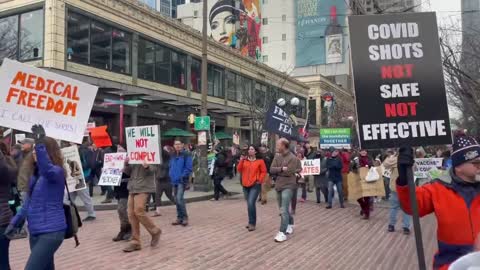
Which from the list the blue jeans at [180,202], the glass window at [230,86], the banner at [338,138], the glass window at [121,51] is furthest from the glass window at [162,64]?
the blue jeans at [180,202]

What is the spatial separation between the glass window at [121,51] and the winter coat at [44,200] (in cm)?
1975

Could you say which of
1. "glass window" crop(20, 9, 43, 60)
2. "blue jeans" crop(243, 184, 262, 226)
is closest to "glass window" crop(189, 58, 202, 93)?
"glass window" crop(20, 9, 43, 60)

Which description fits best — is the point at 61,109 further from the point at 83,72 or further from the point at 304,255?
the point at 83,72

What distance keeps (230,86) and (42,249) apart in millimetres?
31799

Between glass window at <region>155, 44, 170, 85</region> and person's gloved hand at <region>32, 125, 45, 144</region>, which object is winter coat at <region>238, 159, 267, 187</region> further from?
glass window at <region>155, 44, 170, 85</region>

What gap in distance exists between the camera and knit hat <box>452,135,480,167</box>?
333 cm

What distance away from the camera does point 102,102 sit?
2184 cm

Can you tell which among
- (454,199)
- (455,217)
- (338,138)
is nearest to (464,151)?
(454,199)

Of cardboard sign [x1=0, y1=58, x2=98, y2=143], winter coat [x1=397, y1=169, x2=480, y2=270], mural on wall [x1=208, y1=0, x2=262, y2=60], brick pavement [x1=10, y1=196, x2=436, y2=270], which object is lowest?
brick pavement [x1=10, y1=196, x2=436, y2=270]

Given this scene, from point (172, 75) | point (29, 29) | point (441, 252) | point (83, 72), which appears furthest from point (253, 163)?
point (172, 75)

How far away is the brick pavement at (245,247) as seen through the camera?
671 centimetres

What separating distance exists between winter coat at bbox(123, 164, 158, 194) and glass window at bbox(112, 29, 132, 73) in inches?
651

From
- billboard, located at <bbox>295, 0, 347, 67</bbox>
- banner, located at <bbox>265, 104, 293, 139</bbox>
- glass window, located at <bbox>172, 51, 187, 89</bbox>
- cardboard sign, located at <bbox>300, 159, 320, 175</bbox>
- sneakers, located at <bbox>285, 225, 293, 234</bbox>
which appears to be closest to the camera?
sneakers, located at <bbox>285, 225, 293, 234</bbox>

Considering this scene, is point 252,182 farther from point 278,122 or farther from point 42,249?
point 42,249
